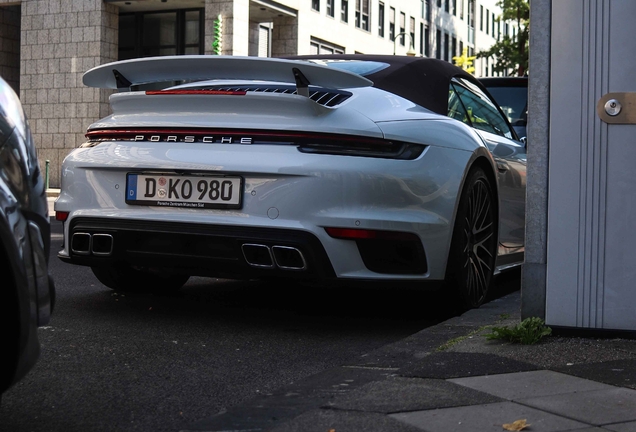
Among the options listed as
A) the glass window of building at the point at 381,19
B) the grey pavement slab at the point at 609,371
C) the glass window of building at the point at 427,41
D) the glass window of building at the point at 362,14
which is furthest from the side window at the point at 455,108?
the glass window of building at the point at 427,41

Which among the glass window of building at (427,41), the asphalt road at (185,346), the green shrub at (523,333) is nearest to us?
the asphalt road at (185,346)

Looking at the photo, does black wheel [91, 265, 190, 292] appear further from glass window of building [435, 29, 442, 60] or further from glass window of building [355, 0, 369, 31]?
glass window of building [435, 29, 442, 60]

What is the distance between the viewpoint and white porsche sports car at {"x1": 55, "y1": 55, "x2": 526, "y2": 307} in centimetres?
462

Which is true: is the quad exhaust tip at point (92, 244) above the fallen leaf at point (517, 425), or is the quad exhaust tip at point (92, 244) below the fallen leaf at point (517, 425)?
above

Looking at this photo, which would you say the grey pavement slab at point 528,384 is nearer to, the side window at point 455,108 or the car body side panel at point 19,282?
the car body side panel at point 19,282

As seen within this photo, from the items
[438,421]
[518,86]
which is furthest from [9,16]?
[438,421]

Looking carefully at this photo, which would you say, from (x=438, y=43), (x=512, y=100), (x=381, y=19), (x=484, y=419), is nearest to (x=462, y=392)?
(x=484, y=419)

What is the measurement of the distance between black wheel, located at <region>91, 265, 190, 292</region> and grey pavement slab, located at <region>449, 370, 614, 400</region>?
2.78 metres

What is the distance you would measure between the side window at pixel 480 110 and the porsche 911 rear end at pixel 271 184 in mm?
930

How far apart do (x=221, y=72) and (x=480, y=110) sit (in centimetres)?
192

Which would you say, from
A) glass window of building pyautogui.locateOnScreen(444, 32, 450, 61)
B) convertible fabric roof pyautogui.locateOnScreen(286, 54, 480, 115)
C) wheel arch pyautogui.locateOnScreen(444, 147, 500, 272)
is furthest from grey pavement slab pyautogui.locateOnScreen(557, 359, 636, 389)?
glass window of building pyautogui.locateOnScreen(444, 32, 450, 61)

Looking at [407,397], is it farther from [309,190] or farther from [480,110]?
[480,110]

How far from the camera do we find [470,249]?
17.5 ft

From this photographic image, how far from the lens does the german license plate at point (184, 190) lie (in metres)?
4.70
